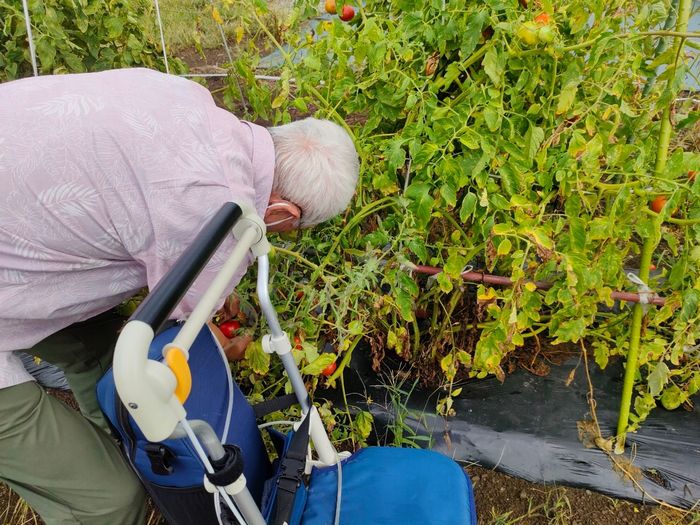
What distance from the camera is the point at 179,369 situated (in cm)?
59

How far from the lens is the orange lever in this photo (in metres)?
0.58

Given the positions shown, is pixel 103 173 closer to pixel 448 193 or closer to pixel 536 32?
pixel 448 193

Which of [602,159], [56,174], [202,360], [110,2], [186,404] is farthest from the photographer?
[110,2]

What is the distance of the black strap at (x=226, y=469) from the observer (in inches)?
27.1

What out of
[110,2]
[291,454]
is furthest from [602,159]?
[110,2]

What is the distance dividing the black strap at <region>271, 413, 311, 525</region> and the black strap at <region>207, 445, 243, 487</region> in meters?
0.33

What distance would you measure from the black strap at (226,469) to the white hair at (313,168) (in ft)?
1.85

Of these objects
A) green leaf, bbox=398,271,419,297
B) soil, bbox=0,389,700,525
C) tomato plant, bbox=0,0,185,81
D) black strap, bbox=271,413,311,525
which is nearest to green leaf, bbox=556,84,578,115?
green leaf, bbox=398,271,419,297

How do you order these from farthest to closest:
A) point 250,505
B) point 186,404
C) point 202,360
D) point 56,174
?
point 202,360, point 186,404, point 56,174, point 250,505

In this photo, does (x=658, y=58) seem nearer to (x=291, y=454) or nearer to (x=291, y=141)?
(x=291, y=141)

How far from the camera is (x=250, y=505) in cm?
76

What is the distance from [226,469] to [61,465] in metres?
0.69

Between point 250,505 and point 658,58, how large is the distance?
4.18 feet

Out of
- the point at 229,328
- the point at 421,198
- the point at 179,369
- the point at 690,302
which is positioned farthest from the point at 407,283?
the point at 179,369
